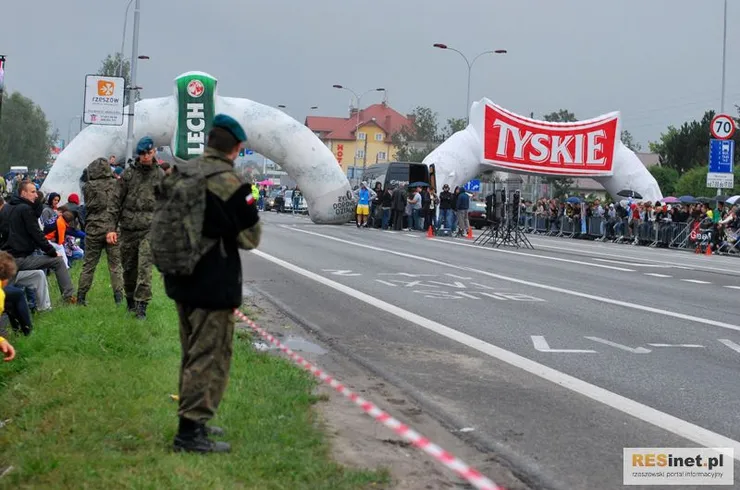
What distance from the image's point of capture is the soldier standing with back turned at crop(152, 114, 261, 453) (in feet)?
18.9

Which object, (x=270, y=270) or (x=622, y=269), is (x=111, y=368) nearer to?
(x=270, y=270)

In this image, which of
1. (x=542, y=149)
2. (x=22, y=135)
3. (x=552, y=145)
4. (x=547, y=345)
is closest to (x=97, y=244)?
(x=547, y=345)

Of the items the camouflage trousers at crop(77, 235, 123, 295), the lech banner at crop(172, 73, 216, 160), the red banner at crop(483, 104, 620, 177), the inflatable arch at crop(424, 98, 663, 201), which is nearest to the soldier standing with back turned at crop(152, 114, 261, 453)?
the camouflage trousers at crop(77, 235, 123, 295)

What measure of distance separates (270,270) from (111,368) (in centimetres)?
1124

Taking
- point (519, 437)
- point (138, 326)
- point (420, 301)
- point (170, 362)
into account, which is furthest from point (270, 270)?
point (519, 437)

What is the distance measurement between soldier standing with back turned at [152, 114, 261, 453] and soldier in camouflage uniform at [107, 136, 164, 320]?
17.2ft

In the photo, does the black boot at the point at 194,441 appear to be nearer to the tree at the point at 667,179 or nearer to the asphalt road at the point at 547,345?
the asphalt road at the point at 547,345

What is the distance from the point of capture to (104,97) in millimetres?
26812

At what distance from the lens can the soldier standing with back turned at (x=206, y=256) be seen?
18.9 feet

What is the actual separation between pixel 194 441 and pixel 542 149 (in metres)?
43.3

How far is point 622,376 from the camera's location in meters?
9.27

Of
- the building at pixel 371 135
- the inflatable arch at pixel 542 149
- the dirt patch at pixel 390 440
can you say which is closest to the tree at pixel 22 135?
the building at pixel 371 135

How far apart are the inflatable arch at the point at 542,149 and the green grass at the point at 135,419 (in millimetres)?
37871

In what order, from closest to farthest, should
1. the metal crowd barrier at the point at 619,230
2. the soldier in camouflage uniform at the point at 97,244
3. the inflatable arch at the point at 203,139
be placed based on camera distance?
the soldier in camouflage uniform at the point at 97,244 < the metal crowd barrier at the point at 619,230 < the inflatable arch at the point at 203,139
